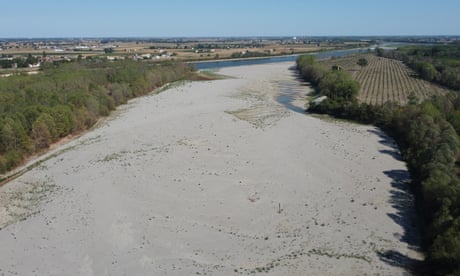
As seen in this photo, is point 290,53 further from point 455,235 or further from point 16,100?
point 455,235

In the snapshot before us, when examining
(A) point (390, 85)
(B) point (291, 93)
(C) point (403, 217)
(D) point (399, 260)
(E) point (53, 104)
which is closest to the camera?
(D) point (399, 260)

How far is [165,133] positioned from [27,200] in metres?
18.6

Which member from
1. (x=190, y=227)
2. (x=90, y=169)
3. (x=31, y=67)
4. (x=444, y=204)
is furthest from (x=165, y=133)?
(x=31, y=67)

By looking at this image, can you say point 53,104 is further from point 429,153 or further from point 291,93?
point 291,93

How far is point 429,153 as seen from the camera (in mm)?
30062

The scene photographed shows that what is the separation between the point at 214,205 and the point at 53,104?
88.0ft

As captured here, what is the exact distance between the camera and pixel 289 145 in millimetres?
40188

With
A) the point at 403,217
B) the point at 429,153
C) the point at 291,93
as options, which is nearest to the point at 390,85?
the point at 291,93

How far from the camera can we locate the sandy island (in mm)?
21156

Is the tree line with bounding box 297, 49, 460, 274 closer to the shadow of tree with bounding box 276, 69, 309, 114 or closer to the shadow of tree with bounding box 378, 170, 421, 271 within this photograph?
the shadow of tree with bounding box 378, 170, 421, 271

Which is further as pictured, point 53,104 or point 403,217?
point 53,104

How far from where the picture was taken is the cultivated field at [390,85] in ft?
204

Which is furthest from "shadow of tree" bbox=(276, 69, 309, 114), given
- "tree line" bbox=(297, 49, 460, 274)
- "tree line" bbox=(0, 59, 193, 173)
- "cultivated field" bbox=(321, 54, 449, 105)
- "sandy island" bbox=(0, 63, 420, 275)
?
"tree line" bbox=(0, 59, 193, 173)

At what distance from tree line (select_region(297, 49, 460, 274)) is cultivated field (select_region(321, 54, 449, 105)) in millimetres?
7181
